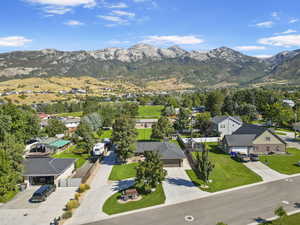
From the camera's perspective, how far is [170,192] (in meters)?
32.0

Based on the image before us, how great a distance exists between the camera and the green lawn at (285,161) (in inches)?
1582

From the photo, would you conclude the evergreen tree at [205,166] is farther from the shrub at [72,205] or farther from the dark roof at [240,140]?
the dark roof at [240,140]

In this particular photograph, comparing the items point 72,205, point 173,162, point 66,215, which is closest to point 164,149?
point 173,162

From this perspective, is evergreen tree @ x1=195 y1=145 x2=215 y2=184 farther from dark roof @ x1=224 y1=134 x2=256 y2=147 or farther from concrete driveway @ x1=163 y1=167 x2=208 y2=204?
dark roof @ x1=224 y1=134 x2=256 y2=147

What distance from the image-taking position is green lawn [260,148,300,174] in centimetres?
4019

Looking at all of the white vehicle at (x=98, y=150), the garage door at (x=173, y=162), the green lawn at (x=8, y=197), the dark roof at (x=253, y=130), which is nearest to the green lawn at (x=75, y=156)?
the white vehicle at (x=98, y=150)

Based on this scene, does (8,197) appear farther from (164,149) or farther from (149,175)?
(164,149)

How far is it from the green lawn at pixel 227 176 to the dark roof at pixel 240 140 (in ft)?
16.3

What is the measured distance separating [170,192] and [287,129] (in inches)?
2494

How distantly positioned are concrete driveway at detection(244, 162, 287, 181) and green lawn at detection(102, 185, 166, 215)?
1805 cm

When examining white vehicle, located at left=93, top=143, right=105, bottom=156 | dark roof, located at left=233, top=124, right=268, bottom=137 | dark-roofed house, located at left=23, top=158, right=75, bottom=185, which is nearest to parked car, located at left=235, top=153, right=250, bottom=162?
dark roof, located at left=233, top=124, right=268, bottom=137

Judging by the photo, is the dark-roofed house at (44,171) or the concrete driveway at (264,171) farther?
the concrete driveway at (264,171)

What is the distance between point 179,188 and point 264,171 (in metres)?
17.0

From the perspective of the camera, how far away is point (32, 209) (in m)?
28.5
